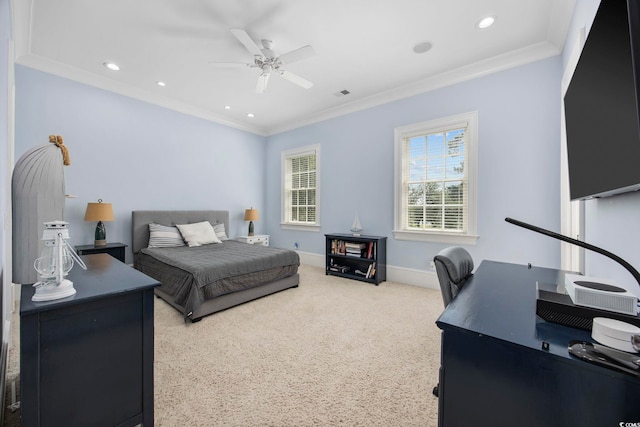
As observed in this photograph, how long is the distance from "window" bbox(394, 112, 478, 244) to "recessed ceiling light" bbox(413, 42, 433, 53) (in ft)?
3.06

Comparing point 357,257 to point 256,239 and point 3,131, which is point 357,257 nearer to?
point 256,239

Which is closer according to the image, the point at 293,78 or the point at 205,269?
the point at 205,269

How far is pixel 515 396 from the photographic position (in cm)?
77

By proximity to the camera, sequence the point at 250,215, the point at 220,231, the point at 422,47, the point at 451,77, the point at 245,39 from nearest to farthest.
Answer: the point at 245,39 < the point at 422,47 < the point at 451,77 < the point at 220,231 < the point at 250,215

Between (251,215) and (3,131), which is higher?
(3,131)

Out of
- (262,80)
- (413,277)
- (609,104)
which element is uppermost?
(262,80)

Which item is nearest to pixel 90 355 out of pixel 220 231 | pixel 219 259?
pixel 219 259

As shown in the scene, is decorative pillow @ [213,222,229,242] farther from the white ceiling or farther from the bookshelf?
the white ceiling

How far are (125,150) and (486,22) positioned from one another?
4816 mm

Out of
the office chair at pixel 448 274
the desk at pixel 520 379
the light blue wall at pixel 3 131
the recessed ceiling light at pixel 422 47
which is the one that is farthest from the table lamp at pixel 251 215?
the desk at pixel 520 379

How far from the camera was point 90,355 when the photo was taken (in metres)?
Result: 1.10

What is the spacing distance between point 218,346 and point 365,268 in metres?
2.63

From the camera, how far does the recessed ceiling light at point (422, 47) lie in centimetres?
283

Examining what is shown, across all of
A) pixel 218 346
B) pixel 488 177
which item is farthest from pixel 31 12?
pixel 488 177
